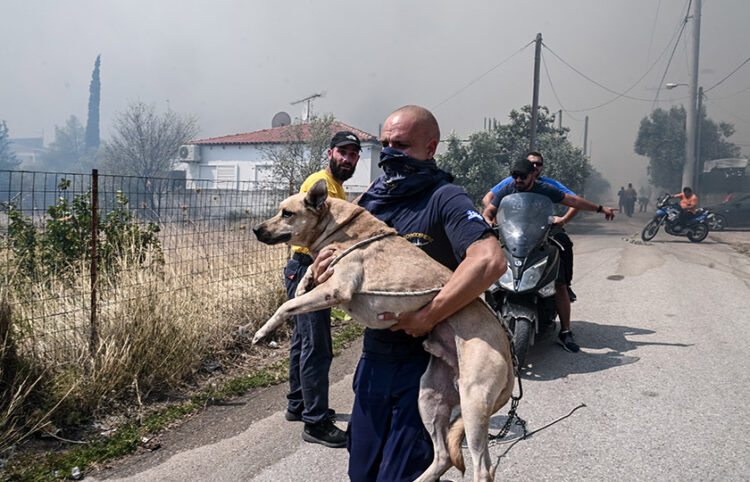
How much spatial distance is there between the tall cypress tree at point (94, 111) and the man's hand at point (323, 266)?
182418 mm

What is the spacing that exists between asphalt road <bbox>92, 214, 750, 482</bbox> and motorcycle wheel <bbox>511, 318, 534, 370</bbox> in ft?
1.00

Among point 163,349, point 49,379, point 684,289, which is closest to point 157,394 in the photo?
point 163,349

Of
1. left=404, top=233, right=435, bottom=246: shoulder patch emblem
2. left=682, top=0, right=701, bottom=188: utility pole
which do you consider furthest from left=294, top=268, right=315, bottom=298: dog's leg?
left=682, top=0, right=701, bottom=188: utility pole

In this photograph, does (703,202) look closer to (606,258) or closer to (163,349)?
(606,258)

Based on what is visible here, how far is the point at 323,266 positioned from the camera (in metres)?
2.01

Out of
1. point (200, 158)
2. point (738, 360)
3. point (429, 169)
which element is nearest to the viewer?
point (429, 169)

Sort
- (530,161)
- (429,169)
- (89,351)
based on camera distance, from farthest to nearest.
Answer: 1. (530,161)
2. (89,351)
3. (429,169)

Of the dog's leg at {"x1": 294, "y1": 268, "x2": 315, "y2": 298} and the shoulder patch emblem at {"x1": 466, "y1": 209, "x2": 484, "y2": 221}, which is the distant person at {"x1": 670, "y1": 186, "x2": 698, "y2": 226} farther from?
the dog's leg at {"x1": 294, "y1": 268, "x2": 315, "y2": 298}

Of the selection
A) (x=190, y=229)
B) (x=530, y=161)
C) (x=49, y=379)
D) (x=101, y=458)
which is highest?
(x=530, y=161)

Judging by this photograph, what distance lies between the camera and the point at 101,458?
3.34 m

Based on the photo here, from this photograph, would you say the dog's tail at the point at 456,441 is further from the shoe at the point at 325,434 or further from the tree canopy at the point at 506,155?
the tree canopy at the point at 506,155

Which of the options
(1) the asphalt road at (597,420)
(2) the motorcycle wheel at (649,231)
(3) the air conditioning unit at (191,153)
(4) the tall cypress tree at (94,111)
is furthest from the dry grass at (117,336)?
(4) the tall cypress tree at (94,111)

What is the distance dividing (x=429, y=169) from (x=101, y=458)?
9.45 feet

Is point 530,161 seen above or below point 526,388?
above
